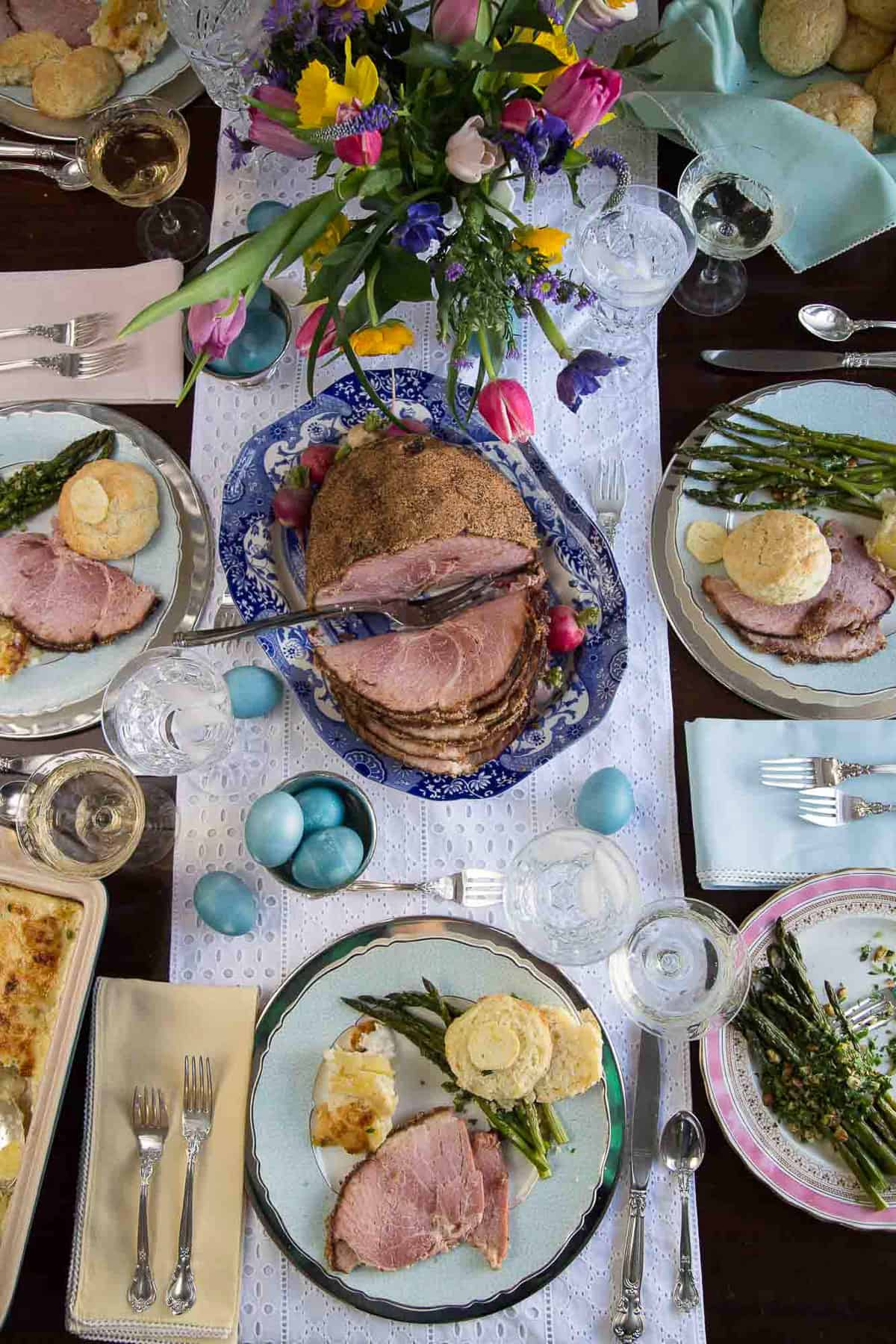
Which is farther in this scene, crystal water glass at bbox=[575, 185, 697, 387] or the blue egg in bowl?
crystal water glass at bbox=[575, 185, 697, 387]

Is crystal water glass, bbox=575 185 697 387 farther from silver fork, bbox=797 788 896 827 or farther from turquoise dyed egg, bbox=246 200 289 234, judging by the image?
silver fork, bbox=797 788 896 827

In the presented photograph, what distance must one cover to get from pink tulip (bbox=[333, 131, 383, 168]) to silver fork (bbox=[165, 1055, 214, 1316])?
50.8 inches

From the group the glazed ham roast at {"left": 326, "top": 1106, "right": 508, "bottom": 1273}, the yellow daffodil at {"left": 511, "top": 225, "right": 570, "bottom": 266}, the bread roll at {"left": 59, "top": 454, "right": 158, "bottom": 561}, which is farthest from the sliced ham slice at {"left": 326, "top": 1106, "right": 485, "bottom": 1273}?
the yellow daffodil at {"left": 511, "top": 225, "right": 570, "bottom": 266}

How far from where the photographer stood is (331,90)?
1220 millimetres

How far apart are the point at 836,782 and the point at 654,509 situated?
0.56m

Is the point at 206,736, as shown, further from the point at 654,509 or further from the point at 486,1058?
the point at 654,509

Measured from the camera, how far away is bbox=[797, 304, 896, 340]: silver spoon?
1.89m

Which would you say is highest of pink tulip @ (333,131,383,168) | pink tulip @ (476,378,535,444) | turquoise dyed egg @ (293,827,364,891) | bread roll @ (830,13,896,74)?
bread roll @ (830,13,896,74)

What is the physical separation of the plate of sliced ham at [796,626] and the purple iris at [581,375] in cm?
27

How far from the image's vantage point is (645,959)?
1.61 metres

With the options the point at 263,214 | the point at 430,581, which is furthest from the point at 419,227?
the point at 263,214

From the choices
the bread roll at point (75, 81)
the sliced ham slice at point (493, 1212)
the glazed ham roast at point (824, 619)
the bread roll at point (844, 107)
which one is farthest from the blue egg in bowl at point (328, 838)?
the bread roll at point (844, 107)

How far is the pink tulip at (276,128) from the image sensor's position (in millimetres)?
1350

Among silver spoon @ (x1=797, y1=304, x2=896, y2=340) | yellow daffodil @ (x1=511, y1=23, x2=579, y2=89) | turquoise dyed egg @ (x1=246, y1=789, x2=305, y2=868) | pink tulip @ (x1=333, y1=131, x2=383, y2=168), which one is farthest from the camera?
silver spoon @ (x1=797, y1=304, x2=896, y2=340)
